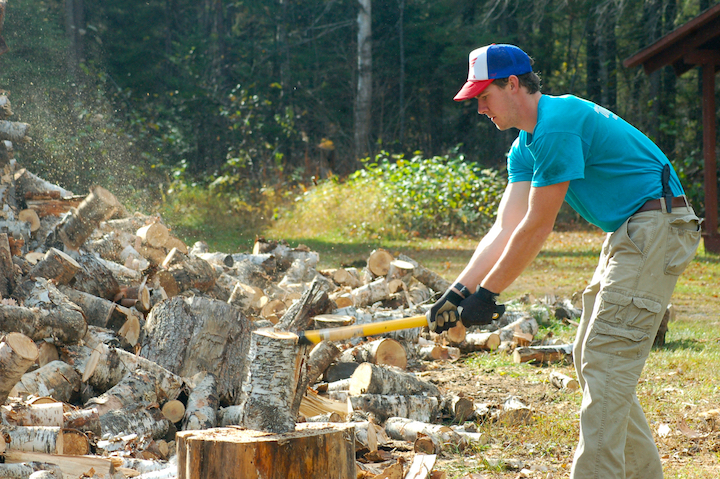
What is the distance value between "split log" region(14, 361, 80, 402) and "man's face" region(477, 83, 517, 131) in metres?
2.75

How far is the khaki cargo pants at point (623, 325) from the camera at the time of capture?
2.37 m

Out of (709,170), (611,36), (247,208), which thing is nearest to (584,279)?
(709,170)

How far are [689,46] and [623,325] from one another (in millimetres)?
9814

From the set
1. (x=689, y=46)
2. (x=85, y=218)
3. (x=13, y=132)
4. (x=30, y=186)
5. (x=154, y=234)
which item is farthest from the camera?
(x=689, y=46)

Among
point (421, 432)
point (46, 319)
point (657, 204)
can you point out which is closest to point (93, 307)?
point (46, 319)

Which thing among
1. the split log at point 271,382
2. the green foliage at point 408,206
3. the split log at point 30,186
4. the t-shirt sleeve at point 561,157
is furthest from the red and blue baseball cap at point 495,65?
the green foliage at point 408,206

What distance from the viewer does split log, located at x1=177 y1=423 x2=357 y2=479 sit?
2.31 metres

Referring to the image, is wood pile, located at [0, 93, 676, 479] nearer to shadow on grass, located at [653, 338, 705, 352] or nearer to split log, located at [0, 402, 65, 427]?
split log, located at [0, 402, 65, 427]

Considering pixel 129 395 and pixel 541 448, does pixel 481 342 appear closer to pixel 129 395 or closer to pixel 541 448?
pixel 541 448

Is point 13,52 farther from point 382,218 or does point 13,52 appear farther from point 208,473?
point 208,473

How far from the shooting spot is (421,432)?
3.61m

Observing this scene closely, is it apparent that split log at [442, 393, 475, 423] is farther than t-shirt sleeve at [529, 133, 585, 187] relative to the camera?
Yes

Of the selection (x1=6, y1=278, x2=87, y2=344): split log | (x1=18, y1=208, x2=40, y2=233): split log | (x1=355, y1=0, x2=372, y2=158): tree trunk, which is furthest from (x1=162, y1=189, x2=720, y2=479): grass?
(x1=355, y1=0, x2=372, y2=158): tree trunk

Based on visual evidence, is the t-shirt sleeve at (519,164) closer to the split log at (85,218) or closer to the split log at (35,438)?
the split log at (35,438)
